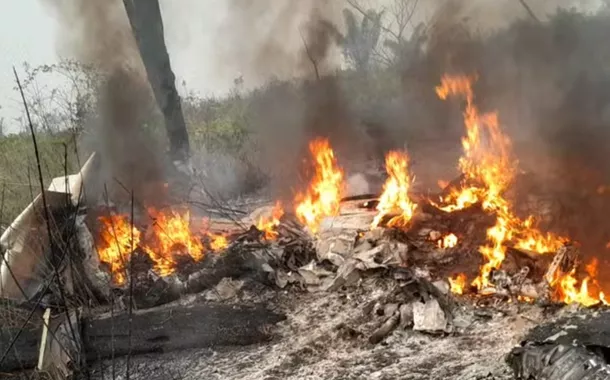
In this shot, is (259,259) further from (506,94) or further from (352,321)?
(506,94)

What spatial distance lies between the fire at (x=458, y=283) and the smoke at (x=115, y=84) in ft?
20.1

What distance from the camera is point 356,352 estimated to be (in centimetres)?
565

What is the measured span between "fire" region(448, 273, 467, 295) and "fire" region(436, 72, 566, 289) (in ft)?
0.46

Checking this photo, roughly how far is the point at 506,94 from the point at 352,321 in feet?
25.3

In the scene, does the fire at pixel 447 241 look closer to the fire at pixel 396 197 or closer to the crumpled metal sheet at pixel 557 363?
the fire at pixel 396 197

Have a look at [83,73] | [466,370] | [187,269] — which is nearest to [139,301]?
[187,269]

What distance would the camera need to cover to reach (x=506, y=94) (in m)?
12.2

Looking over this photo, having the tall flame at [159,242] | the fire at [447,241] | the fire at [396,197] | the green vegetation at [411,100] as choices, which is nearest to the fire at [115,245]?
the tall flame at [159,242]

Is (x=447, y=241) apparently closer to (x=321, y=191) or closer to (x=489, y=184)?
(x=489, y=184)

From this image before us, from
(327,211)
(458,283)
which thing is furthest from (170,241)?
(458,283)

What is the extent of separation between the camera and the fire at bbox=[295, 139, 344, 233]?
9.26 metres

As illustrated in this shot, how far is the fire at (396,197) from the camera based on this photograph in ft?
26.5

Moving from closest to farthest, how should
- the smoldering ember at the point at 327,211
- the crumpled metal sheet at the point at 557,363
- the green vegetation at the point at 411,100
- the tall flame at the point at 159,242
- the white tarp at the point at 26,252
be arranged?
the crumpled metal sheet at the point at 557,363, the smoldering ember at the point at 327,211, the white tarp at the point at 26,252, the tall flame at the point at 159,242, the green vegetation at the point at 411,100

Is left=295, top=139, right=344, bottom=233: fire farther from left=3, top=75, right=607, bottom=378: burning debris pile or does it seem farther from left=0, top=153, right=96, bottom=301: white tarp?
left=0, top=153, right=96, bottom=301: white tarp
